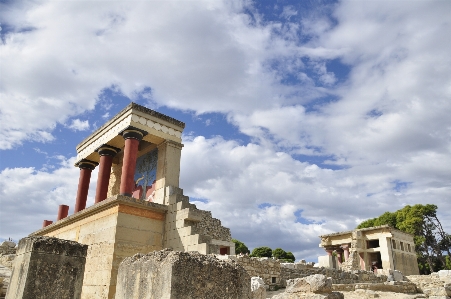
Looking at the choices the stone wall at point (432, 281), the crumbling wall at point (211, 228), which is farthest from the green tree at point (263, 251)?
the crumbling wall at point (211, 228)

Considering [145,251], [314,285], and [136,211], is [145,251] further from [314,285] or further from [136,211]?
[314,285]

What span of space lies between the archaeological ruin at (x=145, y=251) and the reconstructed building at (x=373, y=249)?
21.5 ft

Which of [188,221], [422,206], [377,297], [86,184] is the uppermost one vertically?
[422,206]

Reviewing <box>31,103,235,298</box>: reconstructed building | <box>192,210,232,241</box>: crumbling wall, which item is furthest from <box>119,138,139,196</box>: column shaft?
<box>192,210,232,241</box>: crumbling wall

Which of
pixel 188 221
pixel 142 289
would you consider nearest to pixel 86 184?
pixel 188 221

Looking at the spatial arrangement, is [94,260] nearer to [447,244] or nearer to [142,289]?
[142,289]

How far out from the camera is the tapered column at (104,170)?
1565cm

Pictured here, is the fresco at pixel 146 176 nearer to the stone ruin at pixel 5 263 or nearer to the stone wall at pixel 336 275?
the stone ruin at pixel 5 263

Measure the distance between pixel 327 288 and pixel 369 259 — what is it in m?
21.4

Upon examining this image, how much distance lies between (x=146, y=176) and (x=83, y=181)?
427 centimetres

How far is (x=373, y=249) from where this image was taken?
2645 centimetres

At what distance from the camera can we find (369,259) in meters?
27.3

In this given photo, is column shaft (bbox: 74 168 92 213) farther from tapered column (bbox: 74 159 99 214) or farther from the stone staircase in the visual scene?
the stone staircase

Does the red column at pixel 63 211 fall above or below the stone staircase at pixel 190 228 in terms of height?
above
